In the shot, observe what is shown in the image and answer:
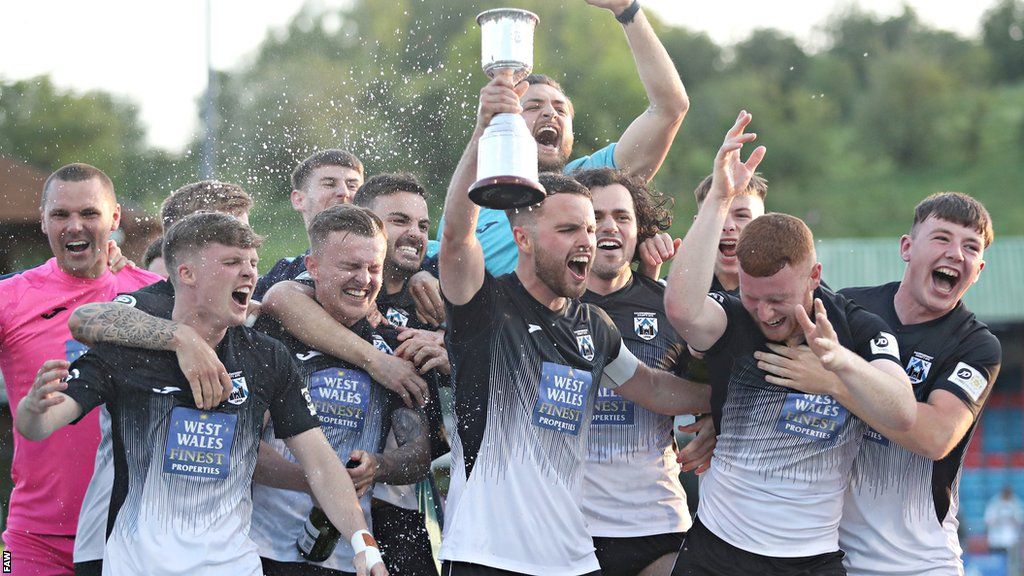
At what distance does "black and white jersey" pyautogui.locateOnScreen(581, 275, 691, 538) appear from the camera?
5652 millimetres

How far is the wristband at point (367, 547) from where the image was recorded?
199 inches

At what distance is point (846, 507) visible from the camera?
5535mm

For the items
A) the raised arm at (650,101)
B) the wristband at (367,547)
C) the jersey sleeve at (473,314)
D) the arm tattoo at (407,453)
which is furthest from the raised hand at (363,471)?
the raised arm at (650,101)

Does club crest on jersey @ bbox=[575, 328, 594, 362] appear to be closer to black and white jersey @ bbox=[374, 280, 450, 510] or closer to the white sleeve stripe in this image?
the white sleeve stripe

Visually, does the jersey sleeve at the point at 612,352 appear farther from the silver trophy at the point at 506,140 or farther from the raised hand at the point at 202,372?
the raised hand at the point at 202,372

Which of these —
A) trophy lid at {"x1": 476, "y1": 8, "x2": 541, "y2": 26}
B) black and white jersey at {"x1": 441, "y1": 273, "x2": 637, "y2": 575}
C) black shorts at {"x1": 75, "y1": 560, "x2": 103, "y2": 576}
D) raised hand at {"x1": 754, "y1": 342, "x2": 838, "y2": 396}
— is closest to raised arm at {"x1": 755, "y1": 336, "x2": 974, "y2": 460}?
raised hand at {"x1": 754, "y1": 342, "x2": 838, "y2": 396}

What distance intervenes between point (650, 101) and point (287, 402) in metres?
2.61

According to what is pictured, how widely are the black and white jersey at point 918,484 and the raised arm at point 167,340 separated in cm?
284

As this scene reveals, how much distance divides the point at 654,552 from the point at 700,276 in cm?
141

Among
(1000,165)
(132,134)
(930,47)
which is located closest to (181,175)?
(132,134)

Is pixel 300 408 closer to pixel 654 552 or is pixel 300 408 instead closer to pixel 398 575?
pixel 398 575

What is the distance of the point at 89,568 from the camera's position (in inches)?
221

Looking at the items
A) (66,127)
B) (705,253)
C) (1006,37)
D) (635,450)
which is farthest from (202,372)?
(1006,37)

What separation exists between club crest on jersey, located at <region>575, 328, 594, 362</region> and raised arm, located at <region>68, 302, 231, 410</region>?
1490 millimetres
